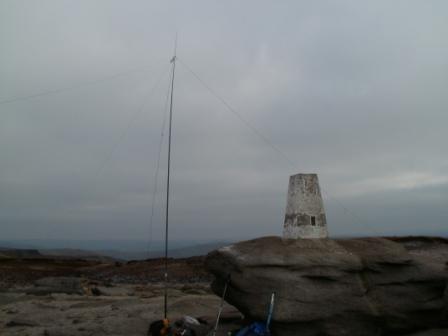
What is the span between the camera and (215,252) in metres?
12.5

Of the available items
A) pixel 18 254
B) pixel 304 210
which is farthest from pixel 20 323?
pixel 18 254

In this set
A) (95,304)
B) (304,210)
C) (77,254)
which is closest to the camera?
(304,210)

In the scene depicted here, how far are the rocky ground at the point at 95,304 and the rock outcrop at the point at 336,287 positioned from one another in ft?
7.44

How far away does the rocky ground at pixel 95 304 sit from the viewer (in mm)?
14328

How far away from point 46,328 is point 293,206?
9.62m

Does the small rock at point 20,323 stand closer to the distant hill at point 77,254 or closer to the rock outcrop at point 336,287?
the distant hill at point 77,254

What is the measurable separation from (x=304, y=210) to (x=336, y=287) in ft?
8.14

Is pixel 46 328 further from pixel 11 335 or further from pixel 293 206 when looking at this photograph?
pixel 293 206

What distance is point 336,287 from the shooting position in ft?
36.2

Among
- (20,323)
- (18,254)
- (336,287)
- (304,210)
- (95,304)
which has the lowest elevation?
(20,323)

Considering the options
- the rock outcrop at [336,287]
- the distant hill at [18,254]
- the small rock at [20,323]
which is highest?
the distant hill at [18,254]

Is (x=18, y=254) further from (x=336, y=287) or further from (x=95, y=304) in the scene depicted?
(x=336, y=287)

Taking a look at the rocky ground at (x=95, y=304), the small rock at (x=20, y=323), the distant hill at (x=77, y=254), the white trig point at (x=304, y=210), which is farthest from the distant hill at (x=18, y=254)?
the white trig point at (x=304, y=210)

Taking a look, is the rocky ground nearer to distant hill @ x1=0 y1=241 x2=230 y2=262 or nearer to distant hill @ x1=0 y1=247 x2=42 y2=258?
distant hill @ x1=0 y1=241 x2=230 y2=262
